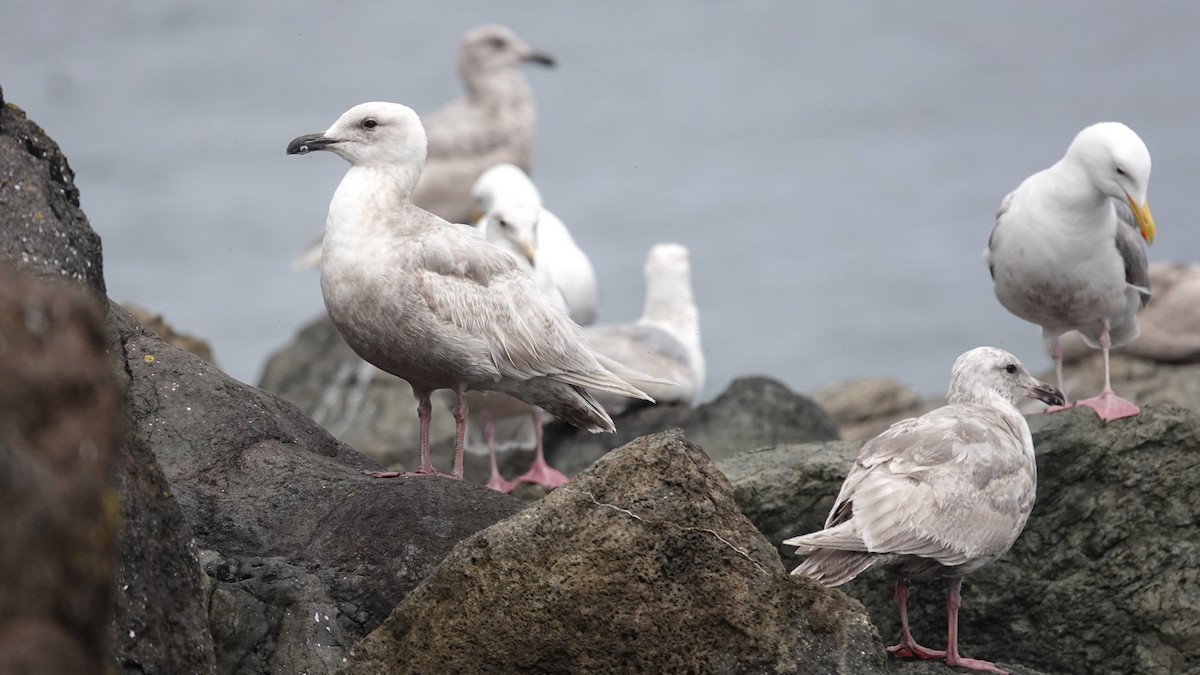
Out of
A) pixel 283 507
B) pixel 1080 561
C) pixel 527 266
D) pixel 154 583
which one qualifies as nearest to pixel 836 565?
pixel 1080 561

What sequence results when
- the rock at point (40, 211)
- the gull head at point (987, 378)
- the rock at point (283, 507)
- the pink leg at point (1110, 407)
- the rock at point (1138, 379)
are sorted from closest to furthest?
1. the rock at point (40, 211)
2. the rock at point (283, 507)
3. the gull head at point (987, 378)
4. the pink leg at point (1110, 407)
5. the rock at point (1138, 379)

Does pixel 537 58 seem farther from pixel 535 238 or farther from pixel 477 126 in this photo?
pixel 535 238

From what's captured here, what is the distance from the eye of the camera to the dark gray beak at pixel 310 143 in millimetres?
7664

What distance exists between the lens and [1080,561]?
24.7 feet

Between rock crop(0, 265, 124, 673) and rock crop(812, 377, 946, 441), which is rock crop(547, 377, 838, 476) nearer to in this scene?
rock crop(812, 377, 946, 441)

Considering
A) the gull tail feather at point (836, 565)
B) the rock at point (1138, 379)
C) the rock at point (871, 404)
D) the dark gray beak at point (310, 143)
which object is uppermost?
the dark gray beak at point (310, 143)

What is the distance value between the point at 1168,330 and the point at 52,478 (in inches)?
547

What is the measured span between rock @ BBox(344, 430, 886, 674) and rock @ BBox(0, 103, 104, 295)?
167cm

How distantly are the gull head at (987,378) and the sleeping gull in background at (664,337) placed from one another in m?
4.52

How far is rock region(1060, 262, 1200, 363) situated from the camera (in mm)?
15320

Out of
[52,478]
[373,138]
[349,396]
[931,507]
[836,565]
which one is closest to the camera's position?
[52,478]

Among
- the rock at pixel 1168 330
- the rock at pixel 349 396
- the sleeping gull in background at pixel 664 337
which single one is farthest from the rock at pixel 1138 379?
the rock at pixel 349 396

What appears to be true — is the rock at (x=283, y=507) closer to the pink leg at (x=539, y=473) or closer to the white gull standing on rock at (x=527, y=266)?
the white gull standing on rock at (x=527, y=266)

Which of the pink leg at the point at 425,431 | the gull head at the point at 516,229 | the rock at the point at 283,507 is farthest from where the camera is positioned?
the gull head at the point at 516,229
